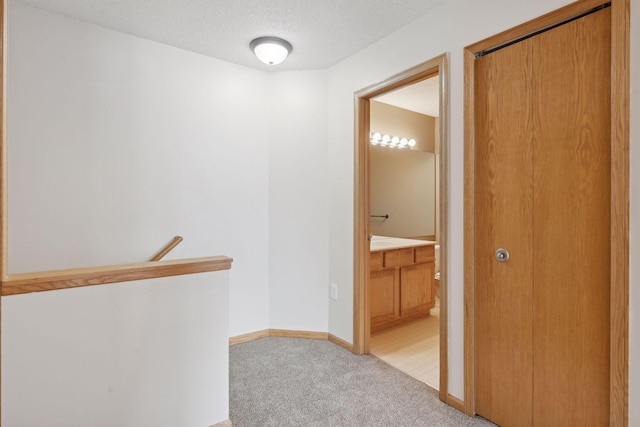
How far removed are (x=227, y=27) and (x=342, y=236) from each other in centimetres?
183

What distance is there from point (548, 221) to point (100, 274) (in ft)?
6.75

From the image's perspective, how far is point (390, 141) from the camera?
13.3 ft

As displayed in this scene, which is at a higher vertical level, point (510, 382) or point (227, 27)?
point (227, 27)

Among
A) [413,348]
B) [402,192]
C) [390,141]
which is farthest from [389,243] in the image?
[390,141]

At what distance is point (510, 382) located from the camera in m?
1.74

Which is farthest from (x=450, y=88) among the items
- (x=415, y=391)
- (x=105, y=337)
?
(x=105, y=337)

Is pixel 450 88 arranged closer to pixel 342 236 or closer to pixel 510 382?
pixel 342 236

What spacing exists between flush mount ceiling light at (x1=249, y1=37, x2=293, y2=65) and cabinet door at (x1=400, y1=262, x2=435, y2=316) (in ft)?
7.43

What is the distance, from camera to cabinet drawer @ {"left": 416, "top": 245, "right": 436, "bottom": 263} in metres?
3.46

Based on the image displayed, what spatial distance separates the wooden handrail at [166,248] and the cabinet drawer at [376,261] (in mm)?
1671

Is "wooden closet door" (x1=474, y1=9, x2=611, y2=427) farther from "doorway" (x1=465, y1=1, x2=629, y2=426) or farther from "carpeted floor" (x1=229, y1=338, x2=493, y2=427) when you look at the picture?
"carpeted floor" (x1=229, y1=338, x2=493, y2=427)

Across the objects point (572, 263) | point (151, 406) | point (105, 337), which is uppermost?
point (572, 263)

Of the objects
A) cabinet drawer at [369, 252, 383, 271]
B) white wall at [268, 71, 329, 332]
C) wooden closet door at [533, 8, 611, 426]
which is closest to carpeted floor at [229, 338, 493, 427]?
white wall at [268, 71, 329, 332]

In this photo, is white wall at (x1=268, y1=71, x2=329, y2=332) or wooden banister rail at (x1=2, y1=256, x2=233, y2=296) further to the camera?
white wall at (x1=268, y1=71, x2=329, y2=332)
